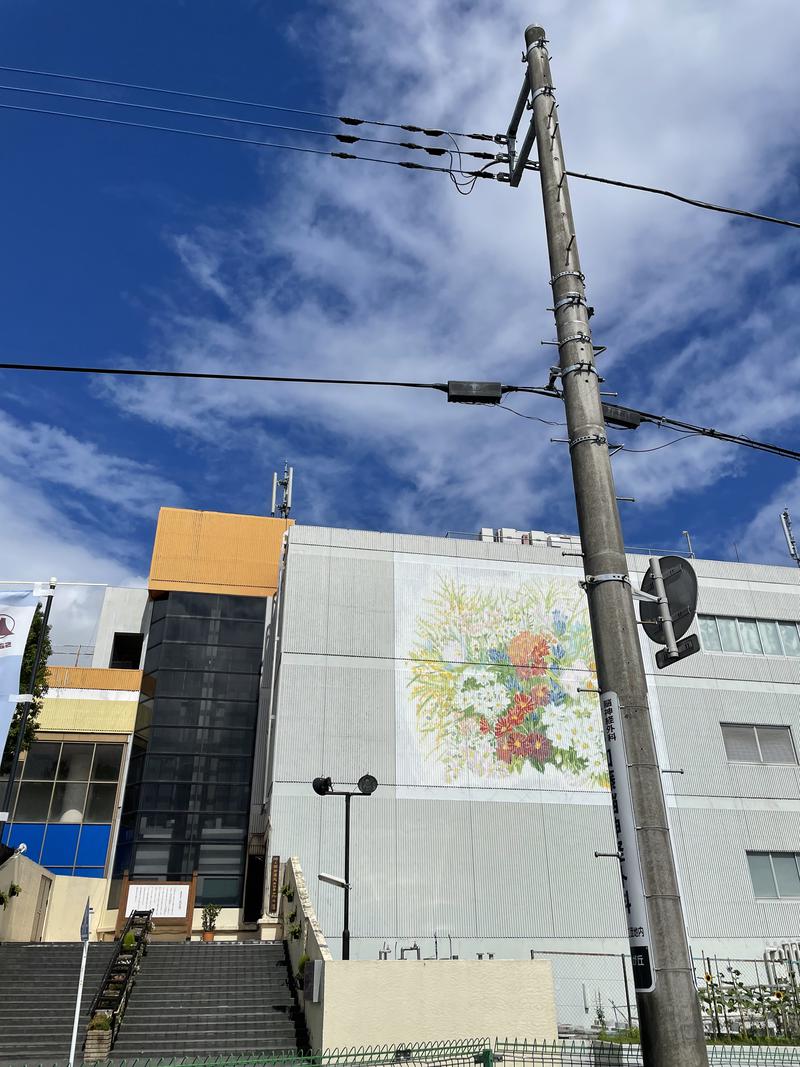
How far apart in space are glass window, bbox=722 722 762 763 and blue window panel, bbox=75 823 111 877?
2505cm

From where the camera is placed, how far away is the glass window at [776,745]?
32.0 m

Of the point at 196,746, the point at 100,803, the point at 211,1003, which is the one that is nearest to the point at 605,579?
the point at 211,1003

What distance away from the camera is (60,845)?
3256 cm

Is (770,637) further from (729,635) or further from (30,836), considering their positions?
(30,836)

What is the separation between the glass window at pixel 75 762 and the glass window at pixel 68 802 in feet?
0.93

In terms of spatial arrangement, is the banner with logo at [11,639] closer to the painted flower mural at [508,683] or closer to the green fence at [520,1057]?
the green fence at [520,1057]

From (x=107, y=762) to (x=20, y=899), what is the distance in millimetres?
11114

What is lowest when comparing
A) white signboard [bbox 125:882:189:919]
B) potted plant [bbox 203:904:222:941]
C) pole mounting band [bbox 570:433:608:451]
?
potted plant [bbox 203:904:222:941]

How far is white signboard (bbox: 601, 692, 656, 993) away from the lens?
5.09 metres

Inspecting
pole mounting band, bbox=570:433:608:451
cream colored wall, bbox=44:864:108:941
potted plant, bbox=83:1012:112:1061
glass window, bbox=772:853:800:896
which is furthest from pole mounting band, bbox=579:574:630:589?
glass window, bbox=772:853:800:896

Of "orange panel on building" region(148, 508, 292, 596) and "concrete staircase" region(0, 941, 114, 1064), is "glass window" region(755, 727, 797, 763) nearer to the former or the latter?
"orange panel on building" region(148, 508, 292, 596)

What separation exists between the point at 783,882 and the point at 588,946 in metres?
8.43

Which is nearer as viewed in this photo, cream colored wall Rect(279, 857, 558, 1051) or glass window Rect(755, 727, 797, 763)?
cream colored wall Rect(279, 857, 558, 1051)

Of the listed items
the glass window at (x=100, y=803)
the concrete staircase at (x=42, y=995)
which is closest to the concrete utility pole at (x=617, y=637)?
the concrete staircase at (x=42, y=995)
